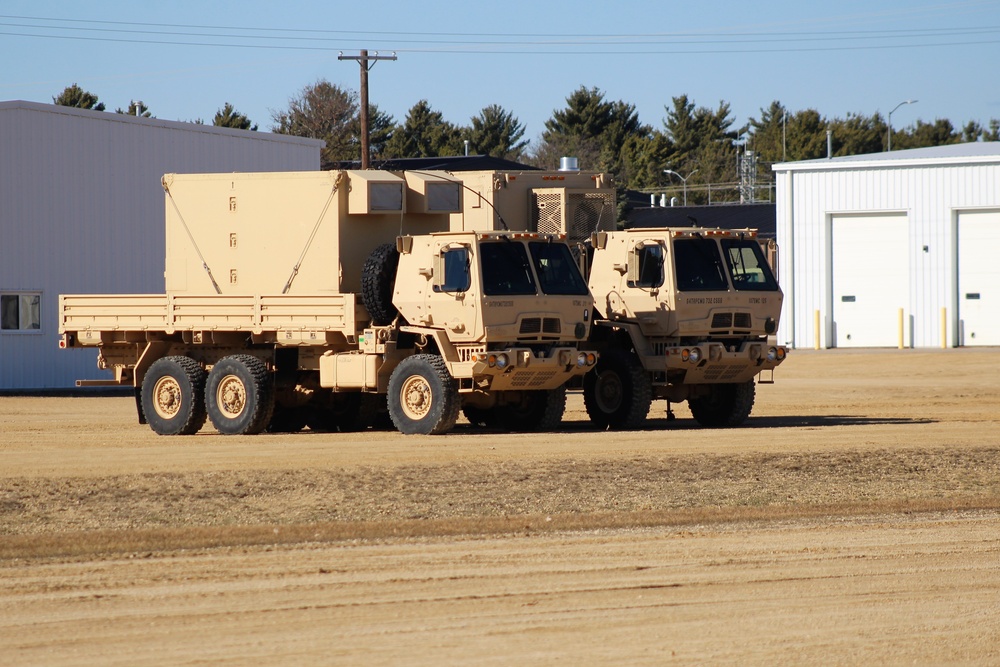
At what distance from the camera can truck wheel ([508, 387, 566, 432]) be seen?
70.3 feet

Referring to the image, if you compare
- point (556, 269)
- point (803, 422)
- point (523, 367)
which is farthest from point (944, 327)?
point (523, 367)

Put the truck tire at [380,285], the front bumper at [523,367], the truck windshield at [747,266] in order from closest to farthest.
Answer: the front bumper at [523,367]
the truck tire at [380,285]
the truck windshield at [747,266]

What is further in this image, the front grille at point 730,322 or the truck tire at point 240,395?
the front grille at point 730,322

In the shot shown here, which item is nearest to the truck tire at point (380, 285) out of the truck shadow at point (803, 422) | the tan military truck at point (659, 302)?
the tan military truck at point (659, 302)

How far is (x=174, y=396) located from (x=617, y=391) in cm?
628

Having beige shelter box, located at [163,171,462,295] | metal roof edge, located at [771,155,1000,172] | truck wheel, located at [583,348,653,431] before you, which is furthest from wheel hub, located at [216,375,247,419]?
metal roof edge, located at [771,155,1000,172]

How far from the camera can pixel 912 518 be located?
526 inches

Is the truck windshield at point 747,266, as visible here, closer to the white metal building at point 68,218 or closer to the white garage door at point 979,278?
the white metal building at point 68,218

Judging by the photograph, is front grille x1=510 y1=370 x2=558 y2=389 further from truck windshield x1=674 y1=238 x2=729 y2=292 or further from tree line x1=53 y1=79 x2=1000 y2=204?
tree line x1=53 y1=79 x2=1000 y2=204

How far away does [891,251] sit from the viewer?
45.8 meters

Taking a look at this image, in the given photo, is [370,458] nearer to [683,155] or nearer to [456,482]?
[456,482]

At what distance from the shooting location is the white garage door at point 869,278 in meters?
45.7

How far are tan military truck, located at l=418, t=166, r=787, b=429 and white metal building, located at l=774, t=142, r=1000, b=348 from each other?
23991 millimetres

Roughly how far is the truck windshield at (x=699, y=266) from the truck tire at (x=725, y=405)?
162 cm
